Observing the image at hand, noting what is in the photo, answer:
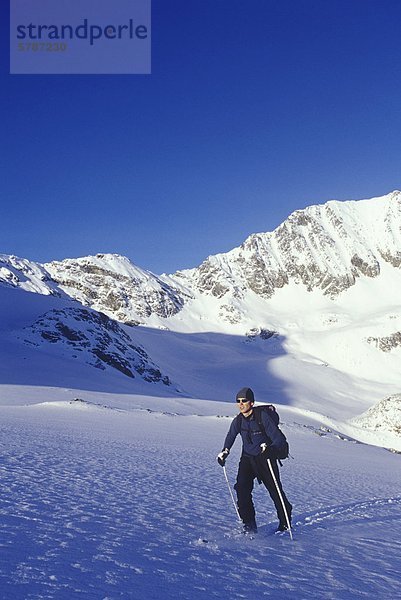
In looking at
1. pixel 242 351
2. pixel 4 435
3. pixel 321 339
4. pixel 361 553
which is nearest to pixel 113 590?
pixel 361 553

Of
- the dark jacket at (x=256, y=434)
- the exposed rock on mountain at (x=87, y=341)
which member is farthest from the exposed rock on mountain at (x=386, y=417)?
the dark jacket at (x=256, y=434)

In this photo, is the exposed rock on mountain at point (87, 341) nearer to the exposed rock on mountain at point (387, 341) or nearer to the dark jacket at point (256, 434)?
the dark jacket at point (256, 434)

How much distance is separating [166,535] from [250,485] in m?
1.81

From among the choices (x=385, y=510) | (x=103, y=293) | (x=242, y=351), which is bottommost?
(x=385, y=510)

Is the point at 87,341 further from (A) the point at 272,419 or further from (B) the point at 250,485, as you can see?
(A) the point at 272,419

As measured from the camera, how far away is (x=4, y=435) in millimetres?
12625

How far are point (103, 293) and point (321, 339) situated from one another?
79244mm

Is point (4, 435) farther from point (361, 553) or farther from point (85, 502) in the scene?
point (361, 553)

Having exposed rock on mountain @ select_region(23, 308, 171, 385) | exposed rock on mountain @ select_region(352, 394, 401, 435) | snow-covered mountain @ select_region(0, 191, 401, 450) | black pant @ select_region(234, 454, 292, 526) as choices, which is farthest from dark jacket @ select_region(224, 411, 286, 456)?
exposed rock on mountain @ select_region(23, 308, 171, 385)

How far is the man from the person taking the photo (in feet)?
22.7

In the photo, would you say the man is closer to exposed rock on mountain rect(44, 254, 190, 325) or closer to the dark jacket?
the dark jacket

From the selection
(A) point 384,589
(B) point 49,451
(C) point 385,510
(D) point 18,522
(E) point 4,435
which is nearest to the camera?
(A) point 384,589

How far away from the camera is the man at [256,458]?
22.7ft

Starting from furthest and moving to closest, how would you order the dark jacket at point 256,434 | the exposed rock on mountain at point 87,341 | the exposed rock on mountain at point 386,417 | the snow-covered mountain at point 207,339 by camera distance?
the snow-covered mountain at point 207,339 < the exposed rock on mountain at point 87,341 < the exposed rock on mountain at point 386,417 < the dark jacket at point 256,434
